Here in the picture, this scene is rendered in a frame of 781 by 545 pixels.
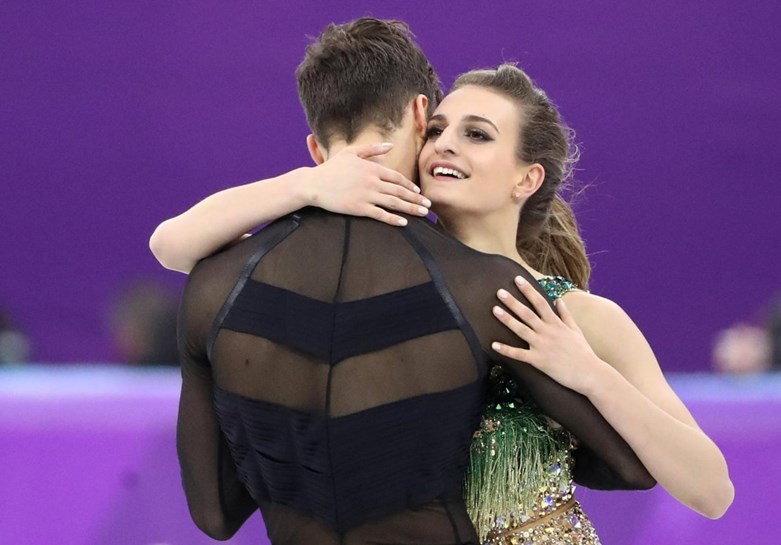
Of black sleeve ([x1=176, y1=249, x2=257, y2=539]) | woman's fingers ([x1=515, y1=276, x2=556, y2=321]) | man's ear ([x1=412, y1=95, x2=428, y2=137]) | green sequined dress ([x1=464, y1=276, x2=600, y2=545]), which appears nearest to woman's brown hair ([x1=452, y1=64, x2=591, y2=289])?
man's ear ([x1=412, y1=95, x2=428, y2=137])

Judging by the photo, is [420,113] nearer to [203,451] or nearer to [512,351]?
[512,351]

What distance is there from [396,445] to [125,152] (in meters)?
4.07

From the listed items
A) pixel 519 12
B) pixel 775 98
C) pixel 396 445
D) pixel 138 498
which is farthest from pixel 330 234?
pixel 775 98

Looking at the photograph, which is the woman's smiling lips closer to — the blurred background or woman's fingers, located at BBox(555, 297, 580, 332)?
woman's fingers, located at BBox(555, 297, 580, 332)

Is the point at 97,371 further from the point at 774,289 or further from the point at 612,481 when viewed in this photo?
the point at 774,289

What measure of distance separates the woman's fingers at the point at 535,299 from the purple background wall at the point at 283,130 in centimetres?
367

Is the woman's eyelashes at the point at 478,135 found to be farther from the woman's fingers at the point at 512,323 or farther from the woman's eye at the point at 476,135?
the woman's fingers at the point at 512,323

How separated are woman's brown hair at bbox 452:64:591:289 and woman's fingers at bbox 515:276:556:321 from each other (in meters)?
0.50

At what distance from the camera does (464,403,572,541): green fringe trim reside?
7.14 feet

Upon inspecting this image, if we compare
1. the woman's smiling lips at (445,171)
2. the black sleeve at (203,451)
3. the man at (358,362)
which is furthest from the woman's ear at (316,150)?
the black sleeve at (203,451)

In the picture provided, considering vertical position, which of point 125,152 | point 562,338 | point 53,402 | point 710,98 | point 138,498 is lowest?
point 138,498

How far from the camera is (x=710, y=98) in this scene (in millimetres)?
5781

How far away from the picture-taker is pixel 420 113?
222 centimetres

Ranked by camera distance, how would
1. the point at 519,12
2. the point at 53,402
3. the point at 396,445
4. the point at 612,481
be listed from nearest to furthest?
the point at 396,445, the point at 612,481, the point at 53,402, the point at 519,12
